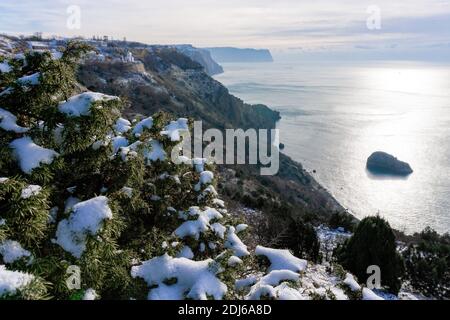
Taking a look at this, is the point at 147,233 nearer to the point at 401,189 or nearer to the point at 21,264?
the point at 21,264

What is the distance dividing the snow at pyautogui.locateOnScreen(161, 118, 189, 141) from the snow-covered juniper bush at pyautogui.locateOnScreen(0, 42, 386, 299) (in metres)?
0.04

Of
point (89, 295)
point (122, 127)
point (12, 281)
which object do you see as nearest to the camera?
point (12, 281)

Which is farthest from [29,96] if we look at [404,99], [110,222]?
[404,99]

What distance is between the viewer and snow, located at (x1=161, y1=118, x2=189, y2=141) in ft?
27.6

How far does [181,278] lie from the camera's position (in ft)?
17.6

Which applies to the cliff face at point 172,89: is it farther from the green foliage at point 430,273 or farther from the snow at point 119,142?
the snow at point 119,142

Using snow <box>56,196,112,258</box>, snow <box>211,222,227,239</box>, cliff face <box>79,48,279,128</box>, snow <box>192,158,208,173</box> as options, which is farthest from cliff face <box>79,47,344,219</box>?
snow <box>56,196,112,258</box>

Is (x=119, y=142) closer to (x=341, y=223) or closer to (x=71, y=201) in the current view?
(x=71, y=201)

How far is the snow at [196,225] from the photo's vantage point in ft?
24.7

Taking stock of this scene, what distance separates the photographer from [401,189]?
76062mm

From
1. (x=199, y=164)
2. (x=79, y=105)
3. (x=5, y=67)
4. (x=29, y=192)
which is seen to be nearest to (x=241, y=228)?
(x=199, y=164)

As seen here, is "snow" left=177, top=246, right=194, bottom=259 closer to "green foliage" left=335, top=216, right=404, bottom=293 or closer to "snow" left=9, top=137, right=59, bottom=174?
"snow" left=9, top=137, right=59, bottom=174

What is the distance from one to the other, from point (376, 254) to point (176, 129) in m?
11.2
